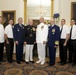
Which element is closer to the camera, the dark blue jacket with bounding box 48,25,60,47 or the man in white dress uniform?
the dark blue jacket with bounding box 48,25,60,47

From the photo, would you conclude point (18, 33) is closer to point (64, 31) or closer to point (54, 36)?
point (54, 36)

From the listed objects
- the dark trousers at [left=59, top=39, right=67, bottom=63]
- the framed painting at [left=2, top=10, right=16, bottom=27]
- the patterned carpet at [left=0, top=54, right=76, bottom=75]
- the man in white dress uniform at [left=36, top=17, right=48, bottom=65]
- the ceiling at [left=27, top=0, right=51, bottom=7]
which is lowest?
the patterned carpet at [left=0, top=54, right=76, bottom=75]

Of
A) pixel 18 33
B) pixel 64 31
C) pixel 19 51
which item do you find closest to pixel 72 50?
pixel 64 31

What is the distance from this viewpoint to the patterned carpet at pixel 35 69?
4305 mm

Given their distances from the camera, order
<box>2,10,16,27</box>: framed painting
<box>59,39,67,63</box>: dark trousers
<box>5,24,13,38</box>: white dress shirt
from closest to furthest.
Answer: <box>59,39,67,63</box>: dark trousers
<box>5,24,13,38</box>: white dress shirt
<box>2,10,16,27</box>: framed painting

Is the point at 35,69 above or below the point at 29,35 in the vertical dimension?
below

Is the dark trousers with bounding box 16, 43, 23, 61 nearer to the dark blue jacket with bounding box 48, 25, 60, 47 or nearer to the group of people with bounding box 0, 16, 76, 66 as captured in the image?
the group of people with bounding box 0, 16, 76, 66

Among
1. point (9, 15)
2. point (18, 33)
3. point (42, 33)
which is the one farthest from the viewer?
point (9, 15)

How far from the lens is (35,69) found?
182 inches

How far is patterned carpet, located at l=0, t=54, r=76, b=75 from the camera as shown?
4305mm

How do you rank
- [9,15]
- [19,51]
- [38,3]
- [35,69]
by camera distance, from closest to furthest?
[35,69]
[19,51]
[38,3]
[9,15]

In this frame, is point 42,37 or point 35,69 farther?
point 42,37

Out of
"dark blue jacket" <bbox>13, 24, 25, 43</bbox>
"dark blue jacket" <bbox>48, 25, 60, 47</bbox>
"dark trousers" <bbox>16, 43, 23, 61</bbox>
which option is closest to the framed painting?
"dark blue jacket" <bbox>13, 24, 25, 43</bbox>

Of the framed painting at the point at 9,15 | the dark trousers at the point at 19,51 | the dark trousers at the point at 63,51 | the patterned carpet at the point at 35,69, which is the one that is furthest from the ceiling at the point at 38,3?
the patterned carpet at the point at 35,69
